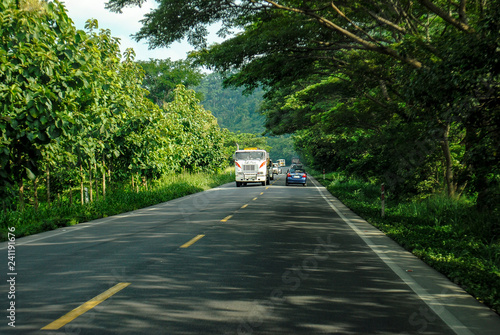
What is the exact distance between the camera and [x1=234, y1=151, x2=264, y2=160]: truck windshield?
37.2 m

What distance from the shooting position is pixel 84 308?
16.5 feet

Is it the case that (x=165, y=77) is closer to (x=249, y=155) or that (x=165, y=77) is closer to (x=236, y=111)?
(x=249, y=155)

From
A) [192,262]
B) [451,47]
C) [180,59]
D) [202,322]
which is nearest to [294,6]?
[451,47]

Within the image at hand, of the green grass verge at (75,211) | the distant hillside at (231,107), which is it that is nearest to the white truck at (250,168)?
the green grass verge at (75,211)

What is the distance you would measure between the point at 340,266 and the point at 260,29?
8.87 metres

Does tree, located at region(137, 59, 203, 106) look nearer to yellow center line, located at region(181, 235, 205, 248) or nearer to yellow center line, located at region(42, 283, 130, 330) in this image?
yellow center line, located at region(181, 235, 205, 248)

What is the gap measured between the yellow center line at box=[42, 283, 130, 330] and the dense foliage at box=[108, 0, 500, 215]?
6.00 metres

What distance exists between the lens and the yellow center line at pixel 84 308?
4.52m

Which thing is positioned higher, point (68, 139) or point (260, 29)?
point (260, 29)

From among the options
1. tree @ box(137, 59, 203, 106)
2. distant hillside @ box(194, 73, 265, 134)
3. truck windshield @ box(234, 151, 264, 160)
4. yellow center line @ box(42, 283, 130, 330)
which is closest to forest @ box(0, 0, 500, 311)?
yellow center line @ box(42, 283, 130, 330)

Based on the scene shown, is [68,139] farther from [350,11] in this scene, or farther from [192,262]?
[350,11]

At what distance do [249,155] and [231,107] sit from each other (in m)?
109

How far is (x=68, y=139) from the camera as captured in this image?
13422 millimetres

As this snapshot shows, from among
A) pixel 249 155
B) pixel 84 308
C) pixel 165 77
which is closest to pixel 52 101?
pixel 84 308
